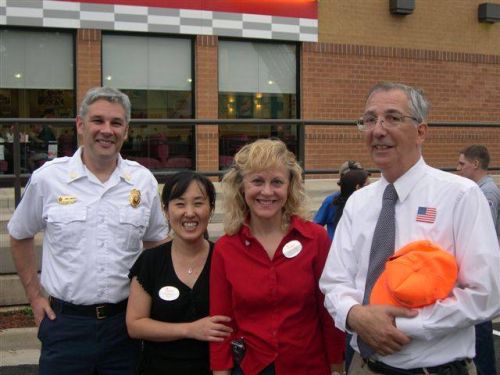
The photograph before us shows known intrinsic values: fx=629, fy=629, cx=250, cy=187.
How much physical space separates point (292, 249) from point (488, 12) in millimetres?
10943

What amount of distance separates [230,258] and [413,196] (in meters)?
0.80

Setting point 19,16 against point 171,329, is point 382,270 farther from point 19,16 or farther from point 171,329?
point 19,16

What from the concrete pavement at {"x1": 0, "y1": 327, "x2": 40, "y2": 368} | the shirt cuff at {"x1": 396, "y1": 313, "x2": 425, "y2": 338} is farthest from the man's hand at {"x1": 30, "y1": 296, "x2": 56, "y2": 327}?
the concrete pavement at {"x1": 0, "y1": 327, "x2": 40, "y2": 368}

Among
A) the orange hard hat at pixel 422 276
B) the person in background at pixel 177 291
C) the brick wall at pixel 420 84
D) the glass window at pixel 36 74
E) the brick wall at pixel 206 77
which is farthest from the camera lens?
the brick wall at pixel 206 77

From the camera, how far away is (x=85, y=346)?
2.96 meters

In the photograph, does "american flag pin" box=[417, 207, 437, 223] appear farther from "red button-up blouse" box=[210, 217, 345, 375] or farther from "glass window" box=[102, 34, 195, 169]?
"glass window" box=[102, 34, 195, 169]

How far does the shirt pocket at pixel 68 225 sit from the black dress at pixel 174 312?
407 millimetres

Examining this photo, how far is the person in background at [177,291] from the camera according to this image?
108 inches

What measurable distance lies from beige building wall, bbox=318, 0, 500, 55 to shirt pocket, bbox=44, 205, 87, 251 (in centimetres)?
857

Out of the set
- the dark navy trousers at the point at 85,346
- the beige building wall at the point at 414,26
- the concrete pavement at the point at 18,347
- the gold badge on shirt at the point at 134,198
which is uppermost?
the beige building wall at the point at 414,26

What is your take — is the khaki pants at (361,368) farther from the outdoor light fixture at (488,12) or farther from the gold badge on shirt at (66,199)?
the outdoor light fixture at (488,12)

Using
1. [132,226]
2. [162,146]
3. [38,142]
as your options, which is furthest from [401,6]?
[132,226]

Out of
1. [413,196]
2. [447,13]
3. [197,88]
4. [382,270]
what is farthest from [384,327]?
[447,13]

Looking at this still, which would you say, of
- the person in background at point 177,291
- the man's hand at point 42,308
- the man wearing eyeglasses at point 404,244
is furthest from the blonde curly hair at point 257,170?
the man's hand at point 42,308
